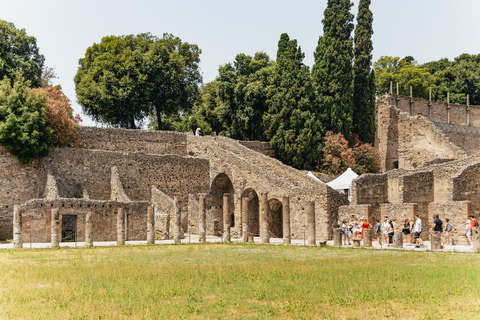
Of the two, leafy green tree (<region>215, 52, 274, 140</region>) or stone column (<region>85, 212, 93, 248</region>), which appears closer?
stone column (<region>85, 212, 93, 248</region>)

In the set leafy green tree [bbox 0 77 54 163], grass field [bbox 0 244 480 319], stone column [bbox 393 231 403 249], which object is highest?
leafy green tree [bbox 0 77 54 163]

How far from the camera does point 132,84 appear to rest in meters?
48.5

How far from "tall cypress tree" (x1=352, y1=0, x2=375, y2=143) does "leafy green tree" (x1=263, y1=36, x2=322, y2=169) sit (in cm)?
501

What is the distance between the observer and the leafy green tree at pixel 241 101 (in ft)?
160

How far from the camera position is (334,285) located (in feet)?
52.2

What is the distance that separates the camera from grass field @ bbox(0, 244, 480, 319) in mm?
13180

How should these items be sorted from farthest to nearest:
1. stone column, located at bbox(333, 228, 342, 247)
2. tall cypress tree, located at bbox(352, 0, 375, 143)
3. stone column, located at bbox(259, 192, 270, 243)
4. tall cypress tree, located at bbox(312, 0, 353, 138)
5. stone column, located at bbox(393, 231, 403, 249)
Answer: tall cypress tree, located at bbox(352, 0, 375, 143)
tall cypress tree, located at bbox(312, 0, 353, 138)
stone column, located at bbox(259, 192, 270, 243)
stone column, located at bbox(333, 228, 342, 247)
stone column, located at bbox(393, 231, 403, 249)

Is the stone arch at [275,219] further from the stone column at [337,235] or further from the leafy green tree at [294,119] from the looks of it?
the stone column at [337,235]

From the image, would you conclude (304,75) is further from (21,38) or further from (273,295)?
(273,295)

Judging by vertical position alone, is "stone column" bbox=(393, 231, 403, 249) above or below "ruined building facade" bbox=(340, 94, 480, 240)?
below

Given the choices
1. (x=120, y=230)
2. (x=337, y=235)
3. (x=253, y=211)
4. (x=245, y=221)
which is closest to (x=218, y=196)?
(x=253, y=211)

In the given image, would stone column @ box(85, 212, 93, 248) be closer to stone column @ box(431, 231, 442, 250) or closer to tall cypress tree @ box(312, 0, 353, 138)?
stone column @ box(431, 231, 442, 250)

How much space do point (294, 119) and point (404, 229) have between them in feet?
58.7

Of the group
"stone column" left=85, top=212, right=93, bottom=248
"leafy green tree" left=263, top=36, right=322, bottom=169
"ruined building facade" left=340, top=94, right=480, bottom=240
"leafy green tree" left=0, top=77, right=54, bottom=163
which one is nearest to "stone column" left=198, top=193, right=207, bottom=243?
"stone column" left=85, top=212, right=93, bottom=248
